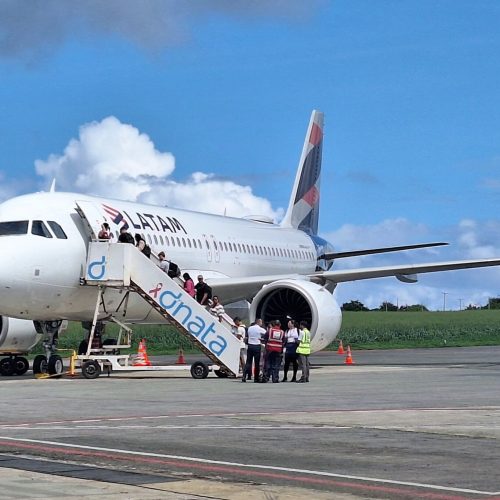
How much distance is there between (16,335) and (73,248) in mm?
4258

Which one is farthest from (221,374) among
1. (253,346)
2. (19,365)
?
(19,365)

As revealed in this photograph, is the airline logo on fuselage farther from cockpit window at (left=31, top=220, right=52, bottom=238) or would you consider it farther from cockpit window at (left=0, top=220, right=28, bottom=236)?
cockpit window at (left=0, top=220, right=28, bottom=236)

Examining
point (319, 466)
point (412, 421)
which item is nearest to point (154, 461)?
point (319, 466)

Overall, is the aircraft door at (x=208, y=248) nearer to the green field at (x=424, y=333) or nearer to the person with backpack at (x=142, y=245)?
the person with backpack at (x=142, y=245)

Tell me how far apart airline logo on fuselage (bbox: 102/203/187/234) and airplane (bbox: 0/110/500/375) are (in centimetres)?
4

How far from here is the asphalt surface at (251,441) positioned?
30.1ft

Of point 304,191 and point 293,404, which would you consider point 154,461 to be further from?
point 304,191

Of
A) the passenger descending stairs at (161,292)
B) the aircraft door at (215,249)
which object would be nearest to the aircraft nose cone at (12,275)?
the passenger descending stairs at (161,292)

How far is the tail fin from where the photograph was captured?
4266 centimetres

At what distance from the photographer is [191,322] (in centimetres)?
2578

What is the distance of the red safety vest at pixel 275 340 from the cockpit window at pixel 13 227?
19.0 feet

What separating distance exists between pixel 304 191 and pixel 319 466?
33536 millimetres

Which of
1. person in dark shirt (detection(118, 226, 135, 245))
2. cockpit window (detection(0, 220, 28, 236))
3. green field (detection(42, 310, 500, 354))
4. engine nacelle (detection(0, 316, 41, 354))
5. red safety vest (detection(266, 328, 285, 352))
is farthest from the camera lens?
green field (detection(42, 310, 500, 354))

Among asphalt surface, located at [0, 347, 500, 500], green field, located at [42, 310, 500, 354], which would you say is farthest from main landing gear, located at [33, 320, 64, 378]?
green field, located at [42, 310, 500, 354]
